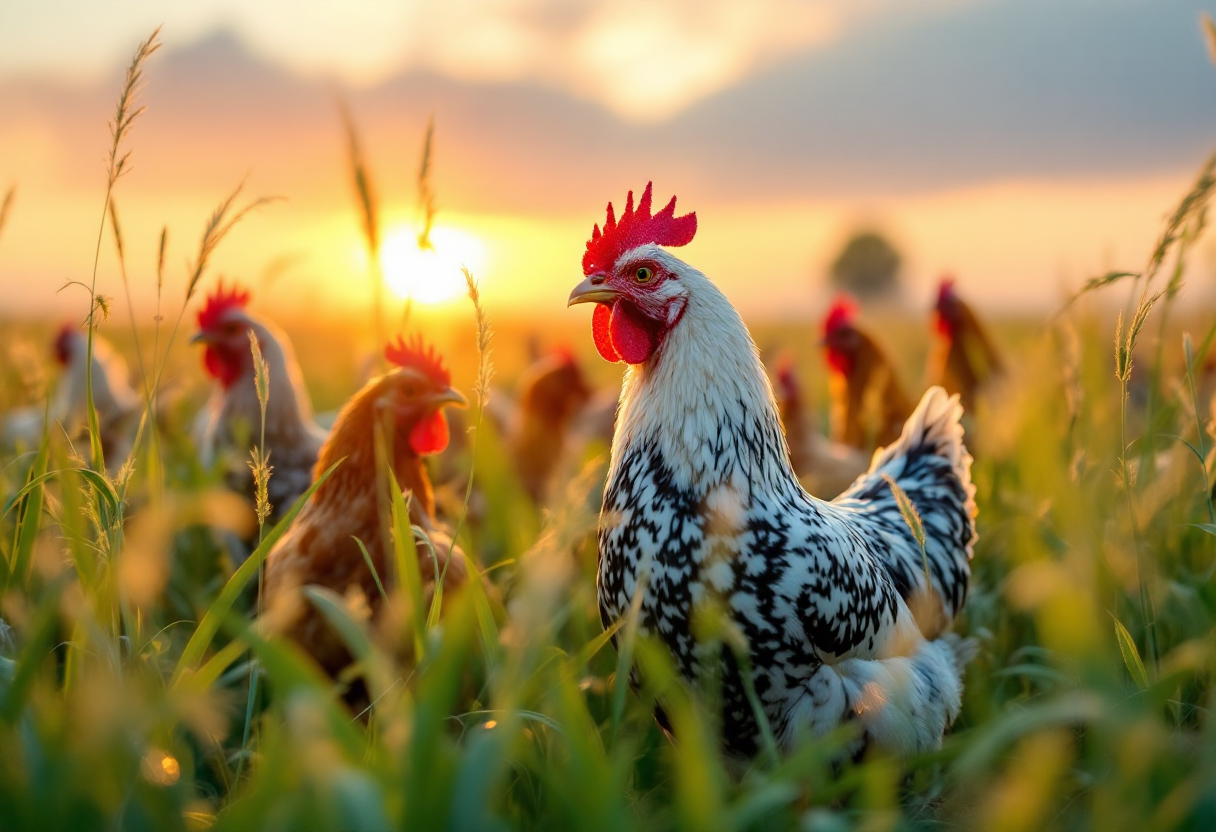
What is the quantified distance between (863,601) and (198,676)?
1726mm

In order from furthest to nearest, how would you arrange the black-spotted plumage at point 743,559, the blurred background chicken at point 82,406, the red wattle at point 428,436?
the blurred background chicken at point 82,406, the red wattle at point 428,436, the black-spotted plumage at point 743,559

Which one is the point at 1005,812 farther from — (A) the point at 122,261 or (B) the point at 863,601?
(A) the point at 122,261

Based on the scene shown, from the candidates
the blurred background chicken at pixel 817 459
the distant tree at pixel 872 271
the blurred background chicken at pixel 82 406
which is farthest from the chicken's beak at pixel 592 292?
the distant tree at pixel 872 271

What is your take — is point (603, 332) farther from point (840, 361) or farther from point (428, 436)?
point (840, 361)

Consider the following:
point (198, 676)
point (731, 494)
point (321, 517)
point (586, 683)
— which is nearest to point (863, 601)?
point (731, 494)

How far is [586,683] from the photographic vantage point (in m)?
2.62

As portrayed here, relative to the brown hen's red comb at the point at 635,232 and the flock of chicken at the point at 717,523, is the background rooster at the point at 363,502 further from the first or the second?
the brown hen's red comb at the point at 635,232

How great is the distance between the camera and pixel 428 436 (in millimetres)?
3523

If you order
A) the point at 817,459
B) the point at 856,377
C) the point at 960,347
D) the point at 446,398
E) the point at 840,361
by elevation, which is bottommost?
the point at 817,459

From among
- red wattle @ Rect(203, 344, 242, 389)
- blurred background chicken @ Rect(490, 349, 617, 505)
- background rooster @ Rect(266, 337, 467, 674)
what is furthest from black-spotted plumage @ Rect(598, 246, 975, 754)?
blurred background chicken @ Rect(490, 349, 617, 505)

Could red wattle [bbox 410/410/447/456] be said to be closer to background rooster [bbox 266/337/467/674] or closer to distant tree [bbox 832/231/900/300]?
background rooster [bbox 266/337/467/674]

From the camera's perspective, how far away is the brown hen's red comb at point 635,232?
282 centimetres

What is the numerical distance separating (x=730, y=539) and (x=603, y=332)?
3.17 ft

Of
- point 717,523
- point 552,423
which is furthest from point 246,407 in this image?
point 717,523
